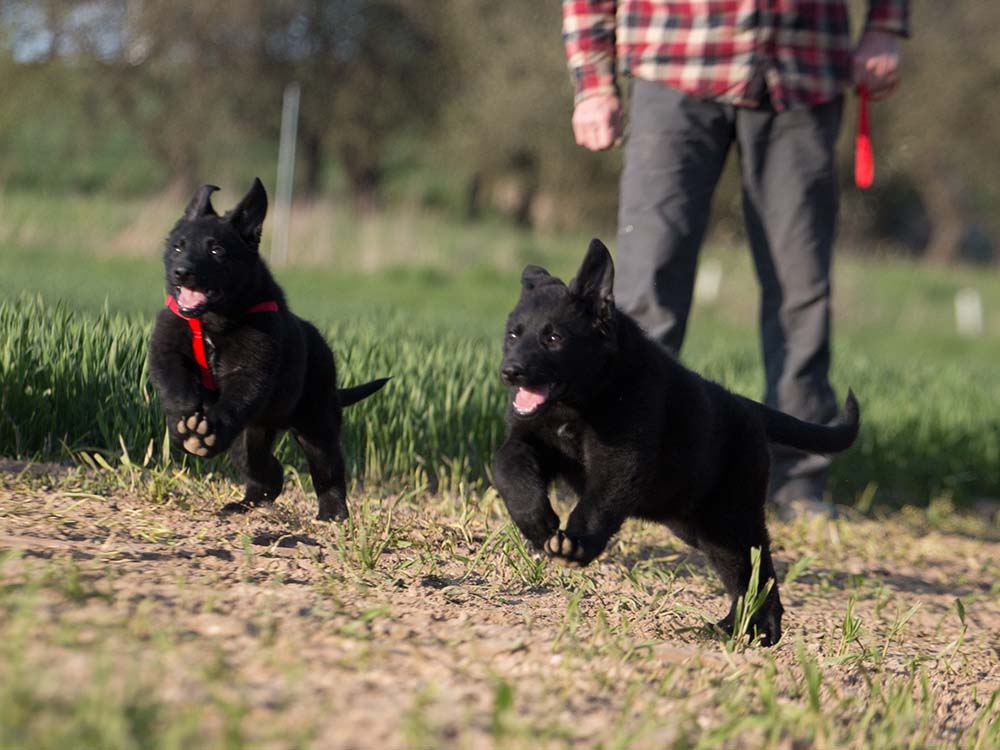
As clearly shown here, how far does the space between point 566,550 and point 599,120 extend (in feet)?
8.88

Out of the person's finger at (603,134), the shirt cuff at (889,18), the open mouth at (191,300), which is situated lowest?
the open mouth at (191,300)

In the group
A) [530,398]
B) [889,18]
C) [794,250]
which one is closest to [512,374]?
[530,398]

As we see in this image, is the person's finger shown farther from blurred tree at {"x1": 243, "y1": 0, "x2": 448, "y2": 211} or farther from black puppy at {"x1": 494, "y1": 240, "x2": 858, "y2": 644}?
blurred tree at {"x1": 243, "y1": 0, "x2": 448, "y2": 211}

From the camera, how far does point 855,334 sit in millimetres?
20938

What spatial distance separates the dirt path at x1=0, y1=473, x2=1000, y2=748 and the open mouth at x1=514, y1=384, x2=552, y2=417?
516mm

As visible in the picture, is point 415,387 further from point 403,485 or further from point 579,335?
point 579,335

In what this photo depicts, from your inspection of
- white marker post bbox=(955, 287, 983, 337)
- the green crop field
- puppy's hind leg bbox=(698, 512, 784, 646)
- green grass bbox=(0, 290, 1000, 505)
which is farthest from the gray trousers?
white marker post bbox=(955, 287, 983, 337)

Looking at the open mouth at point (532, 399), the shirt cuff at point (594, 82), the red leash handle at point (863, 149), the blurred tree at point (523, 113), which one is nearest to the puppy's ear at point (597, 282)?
the open mouth at point (532, 399)

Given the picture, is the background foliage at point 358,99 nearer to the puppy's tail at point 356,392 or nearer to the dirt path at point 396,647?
the puppy's tail at point 356,392

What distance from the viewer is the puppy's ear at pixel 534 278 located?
154 inches

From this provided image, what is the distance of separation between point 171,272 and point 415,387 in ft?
7.01

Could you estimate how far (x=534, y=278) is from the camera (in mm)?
3949

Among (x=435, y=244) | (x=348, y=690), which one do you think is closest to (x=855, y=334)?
(x=435, y=244)

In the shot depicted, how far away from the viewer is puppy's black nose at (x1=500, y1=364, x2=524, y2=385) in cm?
352
